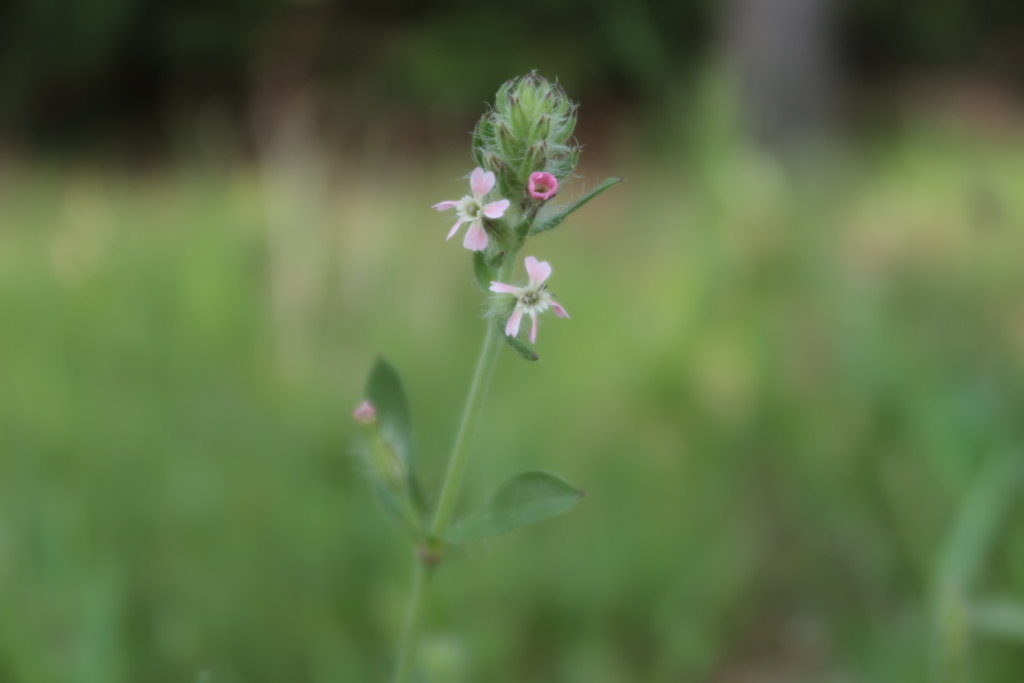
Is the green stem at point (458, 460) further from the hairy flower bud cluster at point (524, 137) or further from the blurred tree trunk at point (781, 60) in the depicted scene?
the blurred tree trunk at point (781, 60)

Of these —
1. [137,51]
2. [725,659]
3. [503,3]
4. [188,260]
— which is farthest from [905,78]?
[725,659]

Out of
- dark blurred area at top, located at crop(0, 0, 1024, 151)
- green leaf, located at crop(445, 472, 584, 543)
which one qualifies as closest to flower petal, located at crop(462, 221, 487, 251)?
green leaf, located at crop(445, 472, 584, 543)

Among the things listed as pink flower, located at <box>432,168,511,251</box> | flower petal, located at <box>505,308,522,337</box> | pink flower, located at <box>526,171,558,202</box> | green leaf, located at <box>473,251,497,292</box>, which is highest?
pink flower, located at <box>526,171,558,202</box>

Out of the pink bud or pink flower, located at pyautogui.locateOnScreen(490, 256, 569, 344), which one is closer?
pink flower, located at pyautogui.locateOnScreen(490, 256, 569, 344)

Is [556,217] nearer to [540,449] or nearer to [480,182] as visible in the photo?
[480,182]

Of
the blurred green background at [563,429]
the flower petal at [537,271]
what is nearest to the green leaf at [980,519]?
the blurred green background at [563,429]

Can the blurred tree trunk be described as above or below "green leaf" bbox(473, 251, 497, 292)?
above

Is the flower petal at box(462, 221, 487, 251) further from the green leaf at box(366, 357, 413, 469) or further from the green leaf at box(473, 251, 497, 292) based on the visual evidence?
the green leaf at box(366, 357, 413, 469)

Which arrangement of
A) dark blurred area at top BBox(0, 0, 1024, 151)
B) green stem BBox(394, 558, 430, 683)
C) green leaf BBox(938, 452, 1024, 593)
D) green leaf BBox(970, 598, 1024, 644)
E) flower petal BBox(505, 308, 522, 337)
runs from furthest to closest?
dark blurred area at top BBox(0, 0, 1024, 151) → green leaf BBox(938, 452, 1024, 593) → green leaf BBox(970, 598, 1024, 644) → green stem BBox(394, 558, 430, 683) → flower petal BBox(505, 308, 522, 337)

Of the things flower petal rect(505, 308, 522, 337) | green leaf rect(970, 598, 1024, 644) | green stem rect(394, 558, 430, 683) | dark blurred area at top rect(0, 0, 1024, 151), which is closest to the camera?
flower petal rect(505, 308, 522, 337)
